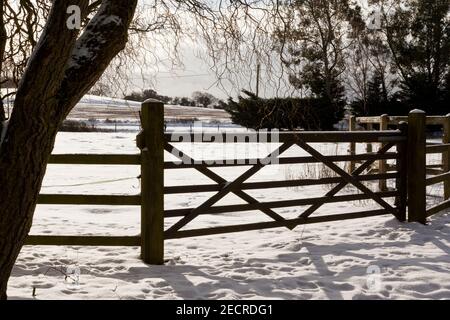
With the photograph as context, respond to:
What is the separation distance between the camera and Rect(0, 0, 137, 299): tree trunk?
2.74 metres

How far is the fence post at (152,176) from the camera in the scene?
16.6 ft

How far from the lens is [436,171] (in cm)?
955

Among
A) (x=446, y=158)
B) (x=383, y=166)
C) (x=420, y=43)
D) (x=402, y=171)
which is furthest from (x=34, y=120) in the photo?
(x=420, y=43)

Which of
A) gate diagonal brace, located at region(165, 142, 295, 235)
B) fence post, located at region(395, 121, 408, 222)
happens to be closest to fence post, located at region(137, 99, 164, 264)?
gate diagonal brace, located at region(165, 142, 295, 235)

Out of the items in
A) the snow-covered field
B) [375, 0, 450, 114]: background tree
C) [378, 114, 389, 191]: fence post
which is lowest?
the snow-covered field

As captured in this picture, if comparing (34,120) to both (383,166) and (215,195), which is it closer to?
(215,195)

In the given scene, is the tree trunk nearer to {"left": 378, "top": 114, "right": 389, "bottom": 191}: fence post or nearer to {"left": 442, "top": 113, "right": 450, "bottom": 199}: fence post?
{"left": 442, "top": 113, "right": 450, "bottom": 199}: fence post

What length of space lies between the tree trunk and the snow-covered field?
147 centimetres

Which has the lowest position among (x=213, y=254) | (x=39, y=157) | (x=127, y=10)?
(x=213, y=254)

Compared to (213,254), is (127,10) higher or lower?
higher

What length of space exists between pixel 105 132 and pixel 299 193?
85.0 feet

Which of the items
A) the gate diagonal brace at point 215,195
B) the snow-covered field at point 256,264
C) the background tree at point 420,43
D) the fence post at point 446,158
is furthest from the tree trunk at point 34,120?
the background tree at point 420,43
